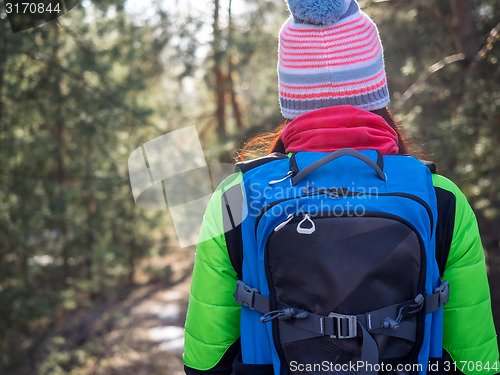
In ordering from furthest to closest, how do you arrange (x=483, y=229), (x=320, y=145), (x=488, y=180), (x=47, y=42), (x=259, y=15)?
(x=259, y=15)
(x=47, y=42)
(x=483, y=229)
(x=488, y=180)
(x=320, y=145)

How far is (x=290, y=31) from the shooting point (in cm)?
152

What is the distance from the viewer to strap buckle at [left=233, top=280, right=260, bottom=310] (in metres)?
1.34

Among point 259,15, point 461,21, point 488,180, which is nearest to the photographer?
point 488,180

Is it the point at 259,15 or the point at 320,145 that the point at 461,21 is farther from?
the point at 259,15

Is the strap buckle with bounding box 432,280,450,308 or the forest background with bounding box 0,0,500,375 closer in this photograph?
the strap buckle with bounding box 432,280,450,308

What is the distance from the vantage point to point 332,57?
4.79 ft

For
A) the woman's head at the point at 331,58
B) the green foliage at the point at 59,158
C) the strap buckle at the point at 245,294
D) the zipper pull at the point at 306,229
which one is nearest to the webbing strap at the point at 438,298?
the zipper pull at the point at 306,229

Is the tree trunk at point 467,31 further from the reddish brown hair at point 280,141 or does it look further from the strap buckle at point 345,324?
the strap buckle at point 345,324

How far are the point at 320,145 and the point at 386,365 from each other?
0.70 meters

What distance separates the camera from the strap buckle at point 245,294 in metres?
1.34

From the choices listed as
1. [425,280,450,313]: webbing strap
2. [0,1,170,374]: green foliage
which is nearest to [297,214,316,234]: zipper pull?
[425,280,450,313]: webbing strap

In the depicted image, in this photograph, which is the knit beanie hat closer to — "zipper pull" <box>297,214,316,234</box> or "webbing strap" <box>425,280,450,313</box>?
"zipper pull" <box>297,214,316,234</box>

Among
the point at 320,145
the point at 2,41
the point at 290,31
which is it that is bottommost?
the point at 320,145

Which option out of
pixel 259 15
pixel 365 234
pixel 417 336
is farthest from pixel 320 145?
pixel 259 15
